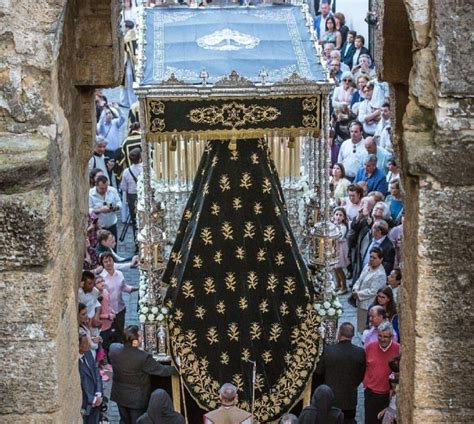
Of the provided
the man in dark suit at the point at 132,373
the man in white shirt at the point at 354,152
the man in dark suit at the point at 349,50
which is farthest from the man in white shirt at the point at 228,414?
the man in dark suit at the point at 349,50

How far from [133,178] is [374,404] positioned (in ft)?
15.9

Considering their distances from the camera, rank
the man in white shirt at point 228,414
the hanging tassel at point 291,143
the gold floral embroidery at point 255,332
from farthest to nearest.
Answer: the hanging tassel at point 291,143
the gold floral embroidery at point 255,332
the man in white shirt at point 228,414

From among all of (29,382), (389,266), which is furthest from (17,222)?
(389,266)

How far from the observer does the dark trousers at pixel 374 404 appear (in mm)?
9234

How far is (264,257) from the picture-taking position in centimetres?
968

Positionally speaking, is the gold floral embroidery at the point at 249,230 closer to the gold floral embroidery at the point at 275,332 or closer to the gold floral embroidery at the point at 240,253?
the gold floral embroidery at the point at 240,253

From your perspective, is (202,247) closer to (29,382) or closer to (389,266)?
(389,266)

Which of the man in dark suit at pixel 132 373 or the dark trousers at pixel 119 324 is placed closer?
the man in dark suit at pixel 132 373

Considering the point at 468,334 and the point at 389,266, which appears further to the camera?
the point at 389,266

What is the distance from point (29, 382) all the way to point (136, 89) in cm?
418

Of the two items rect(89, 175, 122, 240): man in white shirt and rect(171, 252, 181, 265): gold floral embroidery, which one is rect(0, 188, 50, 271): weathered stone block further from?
rect(89, 175, 122, 240): man in white shirt

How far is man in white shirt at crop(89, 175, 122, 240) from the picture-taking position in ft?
40.8

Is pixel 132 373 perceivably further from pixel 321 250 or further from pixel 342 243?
pixel 342 243

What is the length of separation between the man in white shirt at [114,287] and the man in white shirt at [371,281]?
2.07 m
